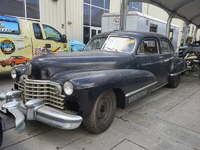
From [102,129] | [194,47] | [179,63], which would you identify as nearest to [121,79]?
[102,129]

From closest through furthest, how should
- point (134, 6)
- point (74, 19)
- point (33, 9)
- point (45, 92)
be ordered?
point (45, 92), point (33, 9), point (74, 19), point (134, 6)

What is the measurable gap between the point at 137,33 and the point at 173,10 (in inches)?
259

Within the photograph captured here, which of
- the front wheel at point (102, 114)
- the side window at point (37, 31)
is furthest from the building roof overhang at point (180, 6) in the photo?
the front wheel at point (102, 114)

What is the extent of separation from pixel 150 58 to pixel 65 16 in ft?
30.0

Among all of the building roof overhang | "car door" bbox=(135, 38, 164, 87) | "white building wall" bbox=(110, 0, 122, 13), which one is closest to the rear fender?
"car door" bbox=(135, 38, 164, 87)

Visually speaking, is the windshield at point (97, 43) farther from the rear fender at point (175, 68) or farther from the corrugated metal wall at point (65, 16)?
the corrugated metal wall at point (65, 16)

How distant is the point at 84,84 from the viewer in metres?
2.32

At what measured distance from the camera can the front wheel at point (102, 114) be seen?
2539 mm

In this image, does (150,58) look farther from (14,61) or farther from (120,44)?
(14,61)

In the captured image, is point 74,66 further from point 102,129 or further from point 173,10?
point 173,10

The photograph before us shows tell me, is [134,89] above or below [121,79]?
below

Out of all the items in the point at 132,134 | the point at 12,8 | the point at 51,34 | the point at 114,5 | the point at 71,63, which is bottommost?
the point at 132,134

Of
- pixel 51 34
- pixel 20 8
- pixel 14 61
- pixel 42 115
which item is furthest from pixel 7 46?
pixel 20 8

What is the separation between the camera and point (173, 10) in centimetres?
905
